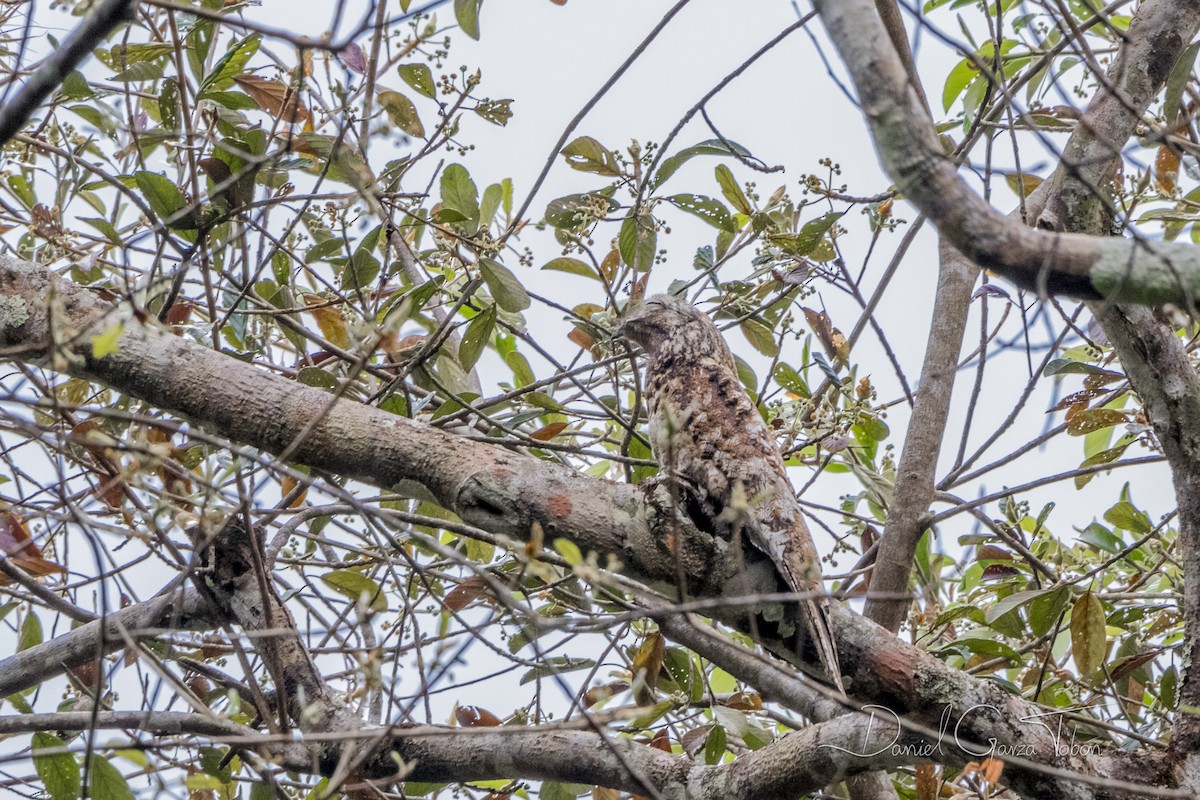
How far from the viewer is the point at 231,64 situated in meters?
2.64

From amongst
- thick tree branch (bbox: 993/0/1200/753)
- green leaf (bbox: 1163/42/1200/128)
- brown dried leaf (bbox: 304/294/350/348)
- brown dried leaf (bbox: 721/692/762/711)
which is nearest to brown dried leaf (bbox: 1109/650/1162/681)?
thick tree branch (bbox: 993/0/1200/753)

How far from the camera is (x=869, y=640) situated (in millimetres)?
2318

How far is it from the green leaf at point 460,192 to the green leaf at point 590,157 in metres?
0.33

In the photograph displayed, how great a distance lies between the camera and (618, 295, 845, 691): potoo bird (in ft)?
8.10

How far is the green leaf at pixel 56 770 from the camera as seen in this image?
248 centimetres

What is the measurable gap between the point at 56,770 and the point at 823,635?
2053 millimetres

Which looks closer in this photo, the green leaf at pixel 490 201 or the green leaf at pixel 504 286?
the green leaf at pixel 504 286

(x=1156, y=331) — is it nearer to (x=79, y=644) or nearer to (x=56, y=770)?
(x=79, y=644)

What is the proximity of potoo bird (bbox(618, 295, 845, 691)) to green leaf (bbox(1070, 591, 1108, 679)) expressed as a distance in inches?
28.9

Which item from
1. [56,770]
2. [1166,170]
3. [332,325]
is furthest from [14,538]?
[1166,170]

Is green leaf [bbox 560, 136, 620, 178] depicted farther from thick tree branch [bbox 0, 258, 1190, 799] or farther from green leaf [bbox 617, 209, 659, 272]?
thick tree branch [bbox 0, 258, 1190, 799]

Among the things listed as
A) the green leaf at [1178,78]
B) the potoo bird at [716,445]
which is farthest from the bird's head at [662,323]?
the green leaf at [1178,78]

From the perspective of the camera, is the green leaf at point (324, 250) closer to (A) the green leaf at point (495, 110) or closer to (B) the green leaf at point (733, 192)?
(A) the green leaf at point (495, 110)

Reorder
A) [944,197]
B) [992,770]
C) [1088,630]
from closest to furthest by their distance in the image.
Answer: [944,197] → [992,770] → [1088,630]
